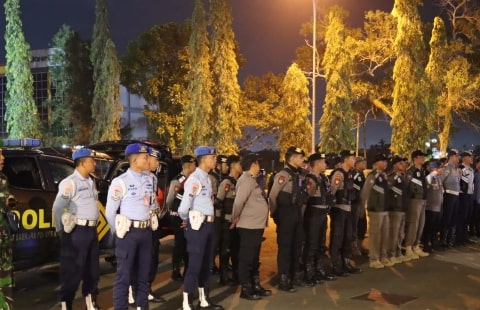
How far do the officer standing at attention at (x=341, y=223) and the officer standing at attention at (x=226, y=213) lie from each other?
1618 mm

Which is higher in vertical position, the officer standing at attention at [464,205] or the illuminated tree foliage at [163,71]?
the illuminated tree foliage at [163,71]

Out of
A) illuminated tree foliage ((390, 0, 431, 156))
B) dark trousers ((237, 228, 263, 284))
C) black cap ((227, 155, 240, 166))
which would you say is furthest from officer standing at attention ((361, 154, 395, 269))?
illuminated tree foliage ((390, 0, 431, 156))

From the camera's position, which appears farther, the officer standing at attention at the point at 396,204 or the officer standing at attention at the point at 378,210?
the officer standing at attention at the point at 396,204

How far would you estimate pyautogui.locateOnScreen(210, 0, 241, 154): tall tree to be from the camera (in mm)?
25250

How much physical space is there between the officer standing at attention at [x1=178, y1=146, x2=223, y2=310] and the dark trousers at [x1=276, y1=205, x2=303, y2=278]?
4.74 feet

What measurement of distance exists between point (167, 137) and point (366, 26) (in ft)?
36.8

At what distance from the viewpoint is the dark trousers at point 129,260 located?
→ 231 inches

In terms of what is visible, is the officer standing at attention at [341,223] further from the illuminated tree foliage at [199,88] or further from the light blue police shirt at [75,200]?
the illuminated tree foliage at [199,88]

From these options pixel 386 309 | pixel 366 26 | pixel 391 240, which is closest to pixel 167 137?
pixel 366 26

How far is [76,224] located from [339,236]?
14.5ft

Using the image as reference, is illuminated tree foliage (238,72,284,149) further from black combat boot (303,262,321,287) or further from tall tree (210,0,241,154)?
black combat boot (303,262,321,287)

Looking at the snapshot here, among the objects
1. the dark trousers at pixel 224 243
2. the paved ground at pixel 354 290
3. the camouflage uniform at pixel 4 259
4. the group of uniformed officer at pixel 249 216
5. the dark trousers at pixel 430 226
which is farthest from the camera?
the dark trousers at pixel 430 226

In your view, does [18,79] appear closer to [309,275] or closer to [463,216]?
[463,216]

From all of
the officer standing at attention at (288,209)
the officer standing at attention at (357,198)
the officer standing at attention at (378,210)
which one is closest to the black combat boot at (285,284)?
the officer standing at attention at (288,209)
